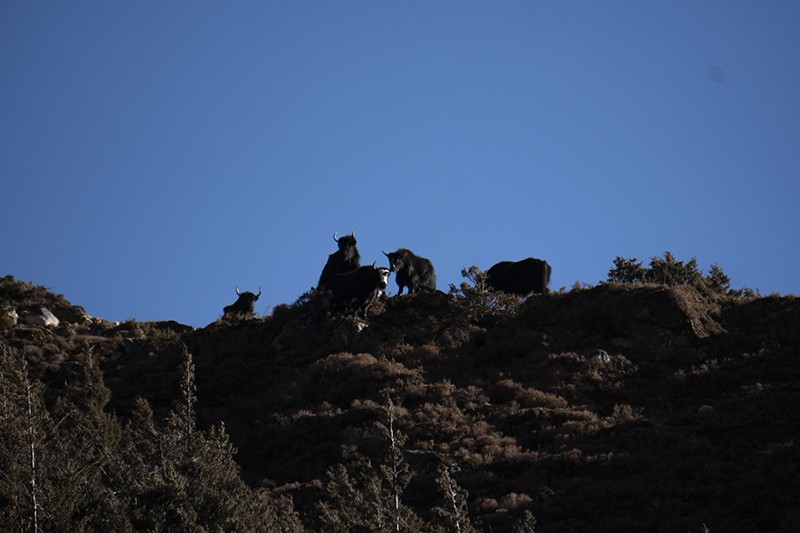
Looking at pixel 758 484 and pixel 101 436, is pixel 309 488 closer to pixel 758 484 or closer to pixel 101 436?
pixel 101 436

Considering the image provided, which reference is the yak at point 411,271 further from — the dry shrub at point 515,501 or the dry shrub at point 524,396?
the dry shrub at point 515,501

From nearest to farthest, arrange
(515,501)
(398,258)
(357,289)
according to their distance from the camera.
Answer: (515,501)
(357,289)
(398,258)

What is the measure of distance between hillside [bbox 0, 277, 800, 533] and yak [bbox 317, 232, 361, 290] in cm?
177

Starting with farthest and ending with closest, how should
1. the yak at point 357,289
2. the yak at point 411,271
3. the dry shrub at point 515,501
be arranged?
1. the yak at point 411,271
2. the yak at point 357,289
3. the dry shrub at point 515,501

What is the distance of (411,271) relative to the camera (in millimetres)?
36875

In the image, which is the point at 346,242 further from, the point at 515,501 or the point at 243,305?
the point at 515,501

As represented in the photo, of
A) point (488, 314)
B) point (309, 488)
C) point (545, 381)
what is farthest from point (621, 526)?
point (488, 314)

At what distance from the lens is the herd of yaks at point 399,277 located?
108 ft

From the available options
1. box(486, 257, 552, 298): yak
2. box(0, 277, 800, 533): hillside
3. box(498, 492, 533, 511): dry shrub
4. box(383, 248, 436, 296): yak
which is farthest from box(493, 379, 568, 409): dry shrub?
box(383, 248, 436, 296): yak

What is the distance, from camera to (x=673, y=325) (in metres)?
30.7

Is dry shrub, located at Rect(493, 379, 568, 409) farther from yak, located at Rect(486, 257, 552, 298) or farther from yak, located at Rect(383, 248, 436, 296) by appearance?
yak, located at Rect(383, 248, 436, 296)

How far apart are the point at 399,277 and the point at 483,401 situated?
10071 mm

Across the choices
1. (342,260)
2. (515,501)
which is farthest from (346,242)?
(515,501)

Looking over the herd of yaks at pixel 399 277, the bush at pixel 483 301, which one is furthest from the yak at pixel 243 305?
the bush at pixel 483 301
